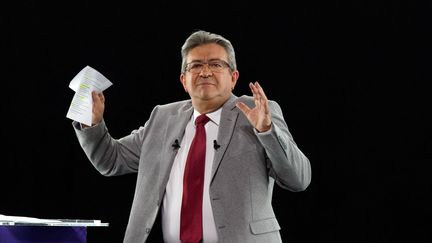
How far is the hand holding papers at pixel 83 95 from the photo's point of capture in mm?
2768

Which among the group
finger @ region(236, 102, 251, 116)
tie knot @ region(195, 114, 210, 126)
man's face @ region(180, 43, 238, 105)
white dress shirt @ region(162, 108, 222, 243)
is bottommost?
white dress shirt @ region(162, 108, 222, 243)

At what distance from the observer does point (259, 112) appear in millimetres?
2480

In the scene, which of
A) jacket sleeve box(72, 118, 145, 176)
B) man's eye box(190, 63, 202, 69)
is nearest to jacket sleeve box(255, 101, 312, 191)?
man's eye box(190, 63, 202, 69)

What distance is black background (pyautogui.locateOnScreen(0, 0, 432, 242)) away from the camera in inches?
165

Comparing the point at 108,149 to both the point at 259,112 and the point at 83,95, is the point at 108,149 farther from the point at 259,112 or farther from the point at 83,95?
the point at 259,112

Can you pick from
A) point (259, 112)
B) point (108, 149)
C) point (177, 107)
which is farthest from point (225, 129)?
point (108, 149)

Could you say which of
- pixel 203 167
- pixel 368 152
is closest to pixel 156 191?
pixel 203 167

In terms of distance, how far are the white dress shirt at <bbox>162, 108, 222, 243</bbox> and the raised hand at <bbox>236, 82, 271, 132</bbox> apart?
0.29 m

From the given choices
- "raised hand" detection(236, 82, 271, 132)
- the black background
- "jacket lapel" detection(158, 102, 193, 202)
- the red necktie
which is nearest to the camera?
"raised hand" detection(236, 82, 271, 132)

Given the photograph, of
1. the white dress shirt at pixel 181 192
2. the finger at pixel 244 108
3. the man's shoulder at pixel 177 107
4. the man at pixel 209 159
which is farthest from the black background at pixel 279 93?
the finger at pixel 244 108

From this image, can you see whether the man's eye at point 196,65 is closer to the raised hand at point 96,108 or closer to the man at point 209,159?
the man at point 209,159

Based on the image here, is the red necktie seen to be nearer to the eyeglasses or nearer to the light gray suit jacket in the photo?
the light gray suit jacket

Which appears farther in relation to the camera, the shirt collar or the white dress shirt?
the shirt collar

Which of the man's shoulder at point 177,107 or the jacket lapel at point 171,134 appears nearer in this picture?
the jacket lapel at point 171,134
